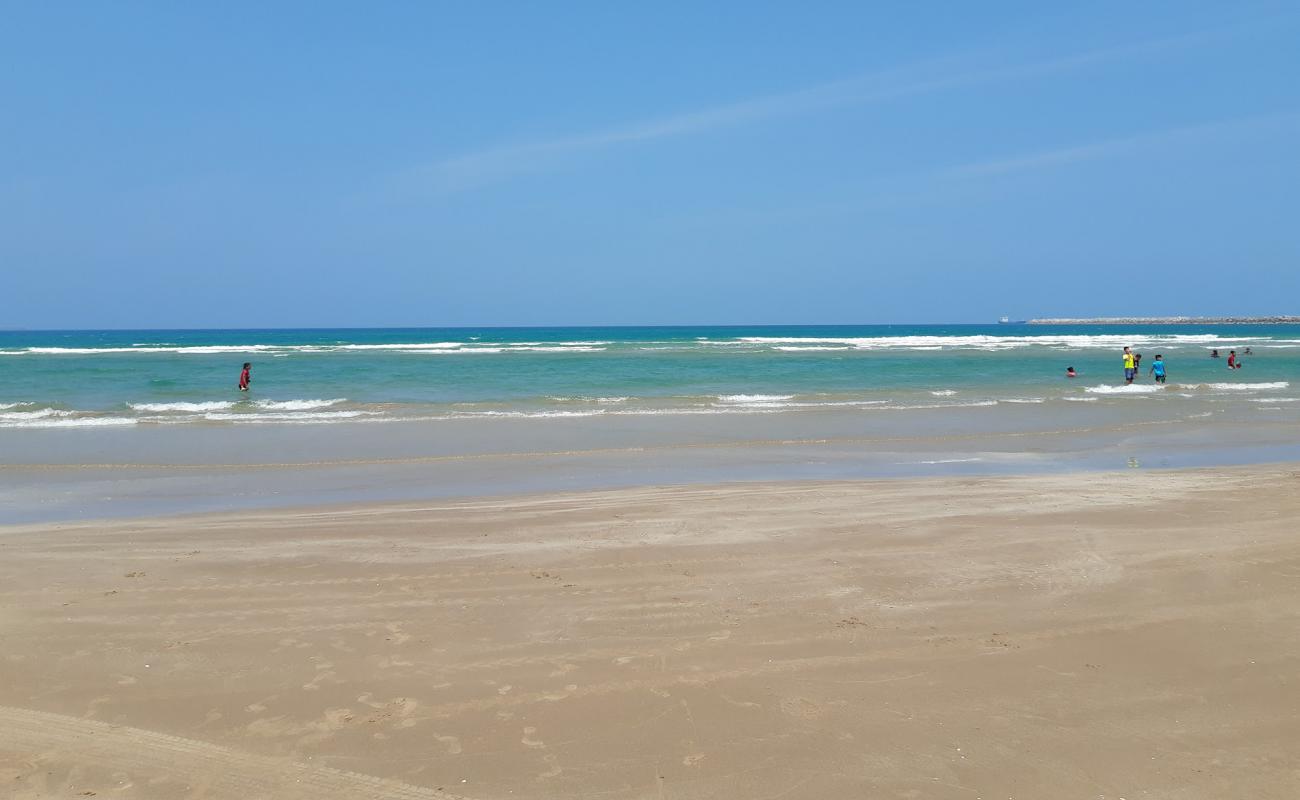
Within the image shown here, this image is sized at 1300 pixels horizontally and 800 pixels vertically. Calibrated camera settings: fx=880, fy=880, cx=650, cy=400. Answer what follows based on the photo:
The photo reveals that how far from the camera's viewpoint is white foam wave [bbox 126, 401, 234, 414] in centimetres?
2139

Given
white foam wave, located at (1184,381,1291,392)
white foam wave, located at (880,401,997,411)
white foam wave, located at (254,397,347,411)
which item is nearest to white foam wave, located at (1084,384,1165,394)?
white foam wave, located at (1184,381,1291,392)

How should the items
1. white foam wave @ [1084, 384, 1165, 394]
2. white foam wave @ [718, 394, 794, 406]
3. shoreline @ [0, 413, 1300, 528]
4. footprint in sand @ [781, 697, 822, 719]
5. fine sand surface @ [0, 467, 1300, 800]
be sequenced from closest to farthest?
fine sand surface @ [0, 467, 1300, 800], footprint in sand @ [781, 697, 822, 719], shoreline @ [0, 413, 1300, 528], white foam wave @ [718, 394, 794, 406], white foam wave @ [1084, 384, 1165, 394]

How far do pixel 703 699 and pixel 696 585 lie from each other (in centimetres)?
194

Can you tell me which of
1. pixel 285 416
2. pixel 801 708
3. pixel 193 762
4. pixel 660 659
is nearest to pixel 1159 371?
pixel 285 416

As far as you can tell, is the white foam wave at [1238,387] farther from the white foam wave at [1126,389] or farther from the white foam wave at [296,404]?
the white foam wave at [296,404]

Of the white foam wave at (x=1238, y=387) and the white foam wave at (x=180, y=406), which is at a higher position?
the white foam wave at (x=1238, y=387)

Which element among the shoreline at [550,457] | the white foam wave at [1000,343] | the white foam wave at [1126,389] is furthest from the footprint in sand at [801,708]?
the white foam wave at [1000,343]

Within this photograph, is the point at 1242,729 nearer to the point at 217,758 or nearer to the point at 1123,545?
Answer: the point at 1123,545

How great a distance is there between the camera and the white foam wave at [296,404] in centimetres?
2175

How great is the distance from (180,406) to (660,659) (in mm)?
20732

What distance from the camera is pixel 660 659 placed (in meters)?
5.11

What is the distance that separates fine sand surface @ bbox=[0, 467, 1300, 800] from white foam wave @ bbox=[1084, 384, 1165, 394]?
726 inches

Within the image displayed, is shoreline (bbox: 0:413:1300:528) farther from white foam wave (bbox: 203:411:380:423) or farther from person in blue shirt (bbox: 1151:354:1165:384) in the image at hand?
person in blue shirt (bbox: 1151:354:1165:384)

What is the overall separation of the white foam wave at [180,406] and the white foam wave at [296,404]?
849 millimetres
